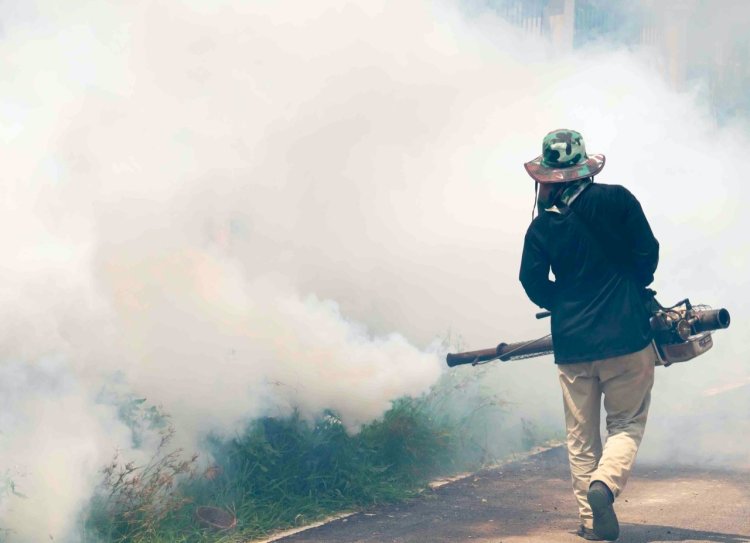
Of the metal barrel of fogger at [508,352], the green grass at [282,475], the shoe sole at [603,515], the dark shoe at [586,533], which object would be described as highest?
the metal barrel of fogger at [508,352]

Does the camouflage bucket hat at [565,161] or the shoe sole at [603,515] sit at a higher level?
the camouflage bucket hat at [565,161]

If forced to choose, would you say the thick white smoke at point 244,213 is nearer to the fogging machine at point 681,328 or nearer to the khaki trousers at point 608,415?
the khaki trousers at point 608,415

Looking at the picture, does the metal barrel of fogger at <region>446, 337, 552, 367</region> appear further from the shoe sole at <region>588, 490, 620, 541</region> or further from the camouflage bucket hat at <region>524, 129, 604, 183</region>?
the shoe sole at <region>588, 490, 620, 541</region>

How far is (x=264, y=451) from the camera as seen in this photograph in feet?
20.2

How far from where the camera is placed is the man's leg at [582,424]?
5.29 meters

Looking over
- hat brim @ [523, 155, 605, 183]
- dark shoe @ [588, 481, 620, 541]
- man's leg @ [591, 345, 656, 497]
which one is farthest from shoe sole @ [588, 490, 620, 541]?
hat brim @ [523, 155, 605, 183]

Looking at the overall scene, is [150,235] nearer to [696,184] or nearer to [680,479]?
[680,479]

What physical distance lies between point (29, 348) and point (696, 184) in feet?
22.5

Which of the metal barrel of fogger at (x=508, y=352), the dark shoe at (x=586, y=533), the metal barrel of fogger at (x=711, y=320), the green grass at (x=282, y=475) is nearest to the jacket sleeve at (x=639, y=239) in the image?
the metal barrel of fogger at (x=711, y=320)

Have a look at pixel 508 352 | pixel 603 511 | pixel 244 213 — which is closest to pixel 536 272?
pixel 508 352

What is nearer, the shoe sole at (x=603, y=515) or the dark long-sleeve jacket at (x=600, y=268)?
the shoe sole at (x=603, y=515)

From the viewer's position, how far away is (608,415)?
17.3 ft

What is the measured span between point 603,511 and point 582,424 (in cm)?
55

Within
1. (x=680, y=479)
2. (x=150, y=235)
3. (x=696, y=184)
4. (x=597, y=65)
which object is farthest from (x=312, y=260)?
(x=696, y=184)
